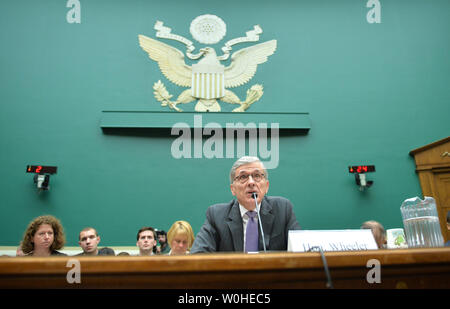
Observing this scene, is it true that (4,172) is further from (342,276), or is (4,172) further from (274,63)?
(342,276)

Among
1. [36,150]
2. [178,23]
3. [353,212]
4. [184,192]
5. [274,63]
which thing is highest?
[178,23]

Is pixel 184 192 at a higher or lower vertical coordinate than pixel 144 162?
lower

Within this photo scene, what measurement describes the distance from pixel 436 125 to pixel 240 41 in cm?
311

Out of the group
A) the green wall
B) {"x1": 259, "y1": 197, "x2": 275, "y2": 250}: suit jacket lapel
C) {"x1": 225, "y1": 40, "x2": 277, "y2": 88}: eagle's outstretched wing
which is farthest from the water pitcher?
{"x1": 225, "y1": 40, "x2": 277, "y2": 88}: eagle's outstretched wing

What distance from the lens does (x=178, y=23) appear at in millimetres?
5160

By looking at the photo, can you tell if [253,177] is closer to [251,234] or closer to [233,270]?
[251,234]

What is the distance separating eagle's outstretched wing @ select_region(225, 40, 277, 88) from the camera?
4930mm

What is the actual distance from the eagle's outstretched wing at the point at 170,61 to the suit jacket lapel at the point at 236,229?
361cm

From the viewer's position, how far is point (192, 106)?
4801 mm

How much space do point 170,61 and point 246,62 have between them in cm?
114

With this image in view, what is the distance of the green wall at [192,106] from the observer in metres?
4.38

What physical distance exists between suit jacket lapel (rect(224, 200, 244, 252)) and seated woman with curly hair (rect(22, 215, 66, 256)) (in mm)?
1310
